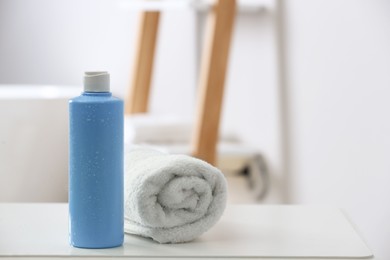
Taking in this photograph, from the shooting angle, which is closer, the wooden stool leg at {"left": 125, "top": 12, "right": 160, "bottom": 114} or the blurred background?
the blurred background

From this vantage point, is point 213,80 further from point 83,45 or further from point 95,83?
point 95,83

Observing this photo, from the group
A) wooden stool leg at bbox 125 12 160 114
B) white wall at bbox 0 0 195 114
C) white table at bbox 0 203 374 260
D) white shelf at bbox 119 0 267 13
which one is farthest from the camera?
white wall at bbox 0 0 195 114

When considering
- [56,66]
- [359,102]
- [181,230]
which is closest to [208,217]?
[181,230]

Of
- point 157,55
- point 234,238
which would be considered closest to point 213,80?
point 157,55

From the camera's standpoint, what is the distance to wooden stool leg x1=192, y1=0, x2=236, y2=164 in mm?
2188

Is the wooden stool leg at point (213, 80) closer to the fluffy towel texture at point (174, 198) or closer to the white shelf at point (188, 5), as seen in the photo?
the white shelf at point (188, 5)

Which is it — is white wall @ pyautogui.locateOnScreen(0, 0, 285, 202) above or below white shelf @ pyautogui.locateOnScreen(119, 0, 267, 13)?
below

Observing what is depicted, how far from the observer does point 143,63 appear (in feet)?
8.68

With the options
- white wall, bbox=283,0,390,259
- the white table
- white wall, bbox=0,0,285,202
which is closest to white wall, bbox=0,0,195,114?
white wall, bbox=0,0,285,202

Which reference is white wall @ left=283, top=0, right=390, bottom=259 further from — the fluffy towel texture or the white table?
the fluffy towel texture

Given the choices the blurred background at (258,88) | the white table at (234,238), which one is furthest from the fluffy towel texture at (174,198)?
the blurred background at (258,88)

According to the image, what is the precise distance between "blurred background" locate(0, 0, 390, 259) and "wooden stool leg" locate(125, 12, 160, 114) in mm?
102

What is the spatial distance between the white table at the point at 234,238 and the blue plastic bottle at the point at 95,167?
0.02 m

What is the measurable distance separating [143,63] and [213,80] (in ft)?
1.62
